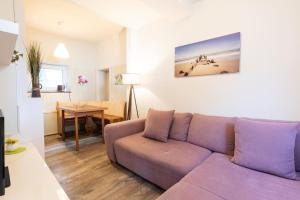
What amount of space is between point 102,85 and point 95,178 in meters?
3.25

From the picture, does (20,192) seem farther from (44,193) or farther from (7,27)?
(7,27)

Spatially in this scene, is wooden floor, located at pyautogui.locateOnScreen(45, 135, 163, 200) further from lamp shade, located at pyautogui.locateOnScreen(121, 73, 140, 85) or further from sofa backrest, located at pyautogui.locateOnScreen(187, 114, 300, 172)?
lamp shade, located at pyautogui.locateOnScreen(121, 73, 140, 85)

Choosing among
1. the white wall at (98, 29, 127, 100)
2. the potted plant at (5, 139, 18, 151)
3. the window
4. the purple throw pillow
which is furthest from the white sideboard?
the window

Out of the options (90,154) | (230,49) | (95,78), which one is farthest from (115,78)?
(230,49)

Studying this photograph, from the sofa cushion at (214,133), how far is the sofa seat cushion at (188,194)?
80cm

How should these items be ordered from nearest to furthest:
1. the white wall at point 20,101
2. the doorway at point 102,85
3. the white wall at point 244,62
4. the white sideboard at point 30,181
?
the white sideboard at point 30,181, the white wall at point 20,101, the white wall at point 244,62, the doorway at point 102,85

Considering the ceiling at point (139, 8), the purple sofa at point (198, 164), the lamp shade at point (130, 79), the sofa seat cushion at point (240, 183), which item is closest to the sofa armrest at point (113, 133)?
the purple sofa at point (198, 164)

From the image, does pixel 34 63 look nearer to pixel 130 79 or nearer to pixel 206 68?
pixel 130 79

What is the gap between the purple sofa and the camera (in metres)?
1.09

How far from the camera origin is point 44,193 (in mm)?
689

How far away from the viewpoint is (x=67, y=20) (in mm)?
3219

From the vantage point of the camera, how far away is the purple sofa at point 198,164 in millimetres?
1086

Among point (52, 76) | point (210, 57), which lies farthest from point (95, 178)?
point (52, 76)

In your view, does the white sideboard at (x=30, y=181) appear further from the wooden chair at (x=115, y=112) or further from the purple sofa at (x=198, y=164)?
the wooden chair at (x=115, y=112)
